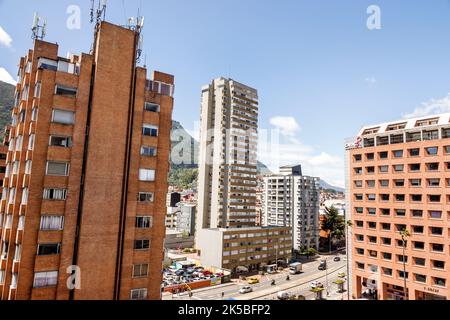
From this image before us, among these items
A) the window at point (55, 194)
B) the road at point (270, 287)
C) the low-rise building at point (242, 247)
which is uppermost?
the window at point (55, 194)

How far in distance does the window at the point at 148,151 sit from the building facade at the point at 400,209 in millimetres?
47259

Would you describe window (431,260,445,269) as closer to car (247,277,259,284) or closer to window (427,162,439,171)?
window (427,162,439,171)

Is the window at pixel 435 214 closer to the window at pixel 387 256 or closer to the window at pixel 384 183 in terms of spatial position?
the window at pixel 384 183

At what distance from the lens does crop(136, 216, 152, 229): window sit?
26.8m

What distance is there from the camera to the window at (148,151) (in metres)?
27.7

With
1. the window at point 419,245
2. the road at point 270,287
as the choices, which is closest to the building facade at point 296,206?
the road at point 270,287

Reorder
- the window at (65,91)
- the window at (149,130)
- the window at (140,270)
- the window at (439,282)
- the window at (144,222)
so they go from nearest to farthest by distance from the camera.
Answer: the window at (65,91) → the window at (140,270) → the window at (144,222) → the window at (149,130) → the window at (439,282)

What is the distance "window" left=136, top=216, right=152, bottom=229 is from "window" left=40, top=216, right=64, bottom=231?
6.11m

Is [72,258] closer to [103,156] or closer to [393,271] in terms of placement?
[103,156]

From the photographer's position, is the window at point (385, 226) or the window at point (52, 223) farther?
the window at point (385, 226)

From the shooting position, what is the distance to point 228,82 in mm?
115750

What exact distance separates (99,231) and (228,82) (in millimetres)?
98755

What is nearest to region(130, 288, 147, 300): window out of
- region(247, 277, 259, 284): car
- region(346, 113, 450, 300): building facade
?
region(346, 113, 450, 300): building facade
